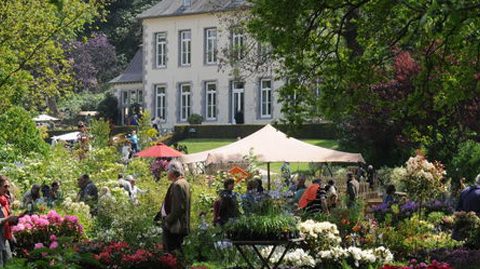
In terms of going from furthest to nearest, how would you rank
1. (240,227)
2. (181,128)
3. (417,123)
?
(181,128) < (417,123) < (240,227)

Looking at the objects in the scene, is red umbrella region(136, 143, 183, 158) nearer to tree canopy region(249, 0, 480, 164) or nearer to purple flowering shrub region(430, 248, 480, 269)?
tree canopy region(249, 0, 480, 164)

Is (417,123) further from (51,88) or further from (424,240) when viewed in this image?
(424,240)

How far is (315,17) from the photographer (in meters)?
18.3

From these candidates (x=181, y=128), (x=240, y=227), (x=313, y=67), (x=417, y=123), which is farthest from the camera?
(x=181, y=128)

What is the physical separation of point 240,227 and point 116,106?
5827 centimetres

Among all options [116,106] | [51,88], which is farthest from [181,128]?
[51,88]

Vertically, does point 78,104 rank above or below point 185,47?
below

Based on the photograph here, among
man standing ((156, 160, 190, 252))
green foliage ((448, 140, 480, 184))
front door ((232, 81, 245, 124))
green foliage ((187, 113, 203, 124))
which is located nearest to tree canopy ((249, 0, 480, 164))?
man standing ((156, 160, 190, 252))

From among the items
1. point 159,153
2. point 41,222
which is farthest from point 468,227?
point 159,153

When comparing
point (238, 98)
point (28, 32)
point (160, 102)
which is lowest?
point (160, 102)

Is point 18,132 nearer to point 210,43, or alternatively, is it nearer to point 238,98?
point 238,98

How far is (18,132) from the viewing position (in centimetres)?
2911

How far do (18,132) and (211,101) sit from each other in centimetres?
4201

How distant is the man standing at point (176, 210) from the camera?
16734 mm
